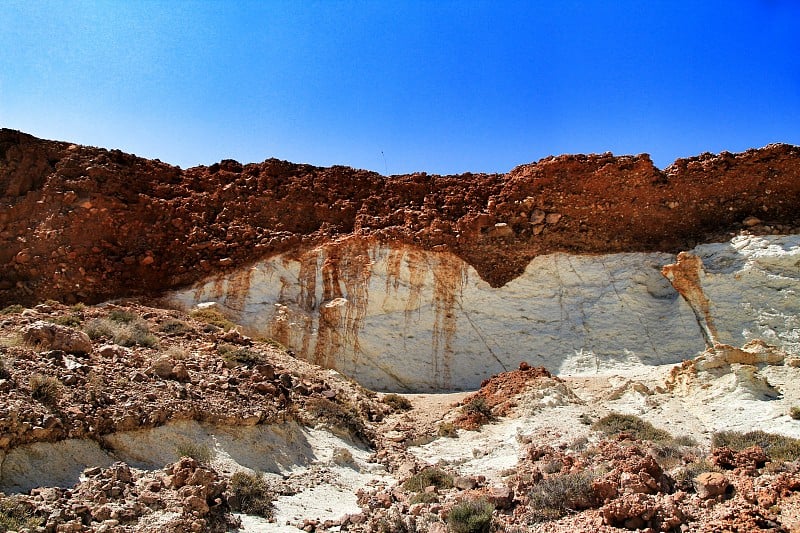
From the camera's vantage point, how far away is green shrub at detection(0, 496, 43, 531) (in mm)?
6398

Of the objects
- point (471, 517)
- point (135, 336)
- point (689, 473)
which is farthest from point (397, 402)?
point (689, 473)

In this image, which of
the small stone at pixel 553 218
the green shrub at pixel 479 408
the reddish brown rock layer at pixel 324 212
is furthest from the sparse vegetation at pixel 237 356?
the small stone at pixel 553 218

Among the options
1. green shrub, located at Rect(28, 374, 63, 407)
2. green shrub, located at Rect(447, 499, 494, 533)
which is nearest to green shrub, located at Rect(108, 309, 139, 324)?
green shrub, located at Rect(28, 374, 63, 407)

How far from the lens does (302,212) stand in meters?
22.2

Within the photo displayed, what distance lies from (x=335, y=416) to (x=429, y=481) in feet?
10.2

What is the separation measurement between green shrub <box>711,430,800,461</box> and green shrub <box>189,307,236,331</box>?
11.2 m

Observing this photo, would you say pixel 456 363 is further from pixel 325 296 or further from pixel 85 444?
pixel 85 444

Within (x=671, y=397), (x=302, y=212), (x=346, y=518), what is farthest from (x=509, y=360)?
(x=346, y=518)

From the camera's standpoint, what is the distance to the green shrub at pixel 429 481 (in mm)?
10156

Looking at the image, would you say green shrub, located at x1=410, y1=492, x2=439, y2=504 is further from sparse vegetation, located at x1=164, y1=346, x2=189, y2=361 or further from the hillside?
sparse vegetation, located at x1=164, y1=346, x2=189, y2=361

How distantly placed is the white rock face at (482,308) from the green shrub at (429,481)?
319 inches

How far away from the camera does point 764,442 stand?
396 inches

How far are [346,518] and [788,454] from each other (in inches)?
225

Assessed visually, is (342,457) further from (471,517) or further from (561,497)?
(561,497)
